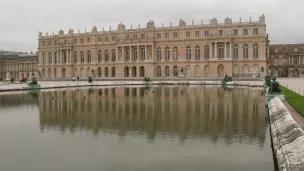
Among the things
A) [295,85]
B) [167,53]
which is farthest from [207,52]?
[295,85]

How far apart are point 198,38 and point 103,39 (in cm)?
2765

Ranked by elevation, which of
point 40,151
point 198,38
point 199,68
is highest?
point 198,38

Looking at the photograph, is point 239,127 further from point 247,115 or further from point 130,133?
point 130,133

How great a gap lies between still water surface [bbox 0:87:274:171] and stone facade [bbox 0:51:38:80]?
10453cm

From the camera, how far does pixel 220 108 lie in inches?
1033

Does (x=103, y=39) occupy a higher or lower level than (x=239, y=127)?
higher

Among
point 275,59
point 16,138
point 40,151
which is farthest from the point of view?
point 275,59

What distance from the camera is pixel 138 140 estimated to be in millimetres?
16141

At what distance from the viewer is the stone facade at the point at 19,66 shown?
125 meters

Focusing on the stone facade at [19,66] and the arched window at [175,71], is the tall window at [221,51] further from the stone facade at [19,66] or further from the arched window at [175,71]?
the stone facade at [19,66]

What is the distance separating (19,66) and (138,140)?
12121 cm

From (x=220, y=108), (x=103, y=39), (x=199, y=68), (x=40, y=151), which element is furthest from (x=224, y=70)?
(x=40, y=151)

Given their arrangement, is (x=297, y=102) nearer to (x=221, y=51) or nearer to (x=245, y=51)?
(x=245, y=51)

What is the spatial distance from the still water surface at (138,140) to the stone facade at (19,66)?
10453 cm
